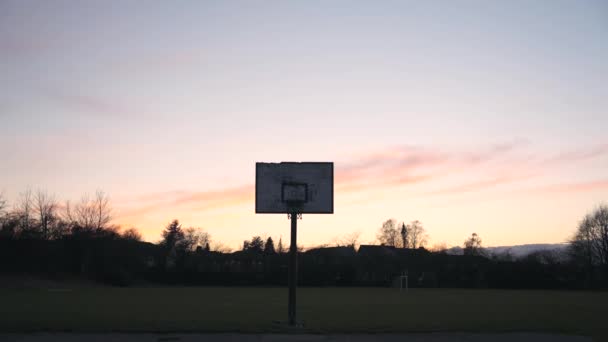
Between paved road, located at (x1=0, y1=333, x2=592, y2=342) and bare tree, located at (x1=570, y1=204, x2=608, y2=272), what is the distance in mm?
66002

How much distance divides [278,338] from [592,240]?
75.3m

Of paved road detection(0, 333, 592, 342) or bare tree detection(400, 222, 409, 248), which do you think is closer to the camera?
paved road detection(0, 333, 592, 342)

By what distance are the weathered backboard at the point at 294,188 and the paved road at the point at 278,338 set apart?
13.0ft

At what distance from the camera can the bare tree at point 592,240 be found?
74.4m

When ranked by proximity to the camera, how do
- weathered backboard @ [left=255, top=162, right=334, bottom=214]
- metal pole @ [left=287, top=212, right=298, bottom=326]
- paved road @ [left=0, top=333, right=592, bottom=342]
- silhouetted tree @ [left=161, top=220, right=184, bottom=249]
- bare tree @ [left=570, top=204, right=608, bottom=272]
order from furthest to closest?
silhouetted tree @ [left=161, top=220, right=184, bottom=249] → bare tree @ [left=570, top=204, right=608, bottom=272] → weathered backboard @ [left=255, top=162, right=334, bottom=214] → metal pole @ [left=287, top=212, right=298, bottom=326] → paved road @ [left=0, top=333, right=592, bottom=342]

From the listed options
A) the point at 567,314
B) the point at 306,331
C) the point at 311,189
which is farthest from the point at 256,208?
the point at 567,314

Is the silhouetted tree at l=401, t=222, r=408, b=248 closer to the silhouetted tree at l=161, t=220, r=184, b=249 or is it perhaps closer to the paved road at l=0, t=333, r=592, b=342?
the silhouetted tree at l=161, t=220, r=184, b=249

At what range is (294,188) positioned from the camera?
55.1 feet

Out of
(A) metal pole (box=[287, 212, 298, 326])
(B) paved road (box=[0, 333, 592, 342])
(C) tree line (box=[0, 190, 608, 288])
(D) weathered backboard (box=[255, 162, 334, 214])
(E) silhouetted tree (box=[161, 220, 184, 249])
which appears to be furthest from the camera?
(E) silhouetted tree (box=[161, 220, 184, 249])

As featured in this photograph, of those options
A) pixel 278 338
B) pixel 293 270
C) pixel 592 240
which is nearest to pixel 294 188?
pixel 293 270

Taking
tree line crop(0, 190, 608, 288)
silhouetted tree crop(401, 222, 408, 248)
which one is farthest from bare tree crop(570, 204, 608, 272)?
silhouetted tree crop(401, 222, 408, 248)

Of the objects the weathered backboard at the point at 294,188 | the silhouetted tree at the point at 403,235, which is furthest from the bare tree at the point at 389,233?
the weathered backboard at the point at 294,188

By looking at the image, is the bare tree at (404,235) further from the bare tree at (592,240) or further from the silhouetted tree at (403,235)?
the bare tree at (592,240)

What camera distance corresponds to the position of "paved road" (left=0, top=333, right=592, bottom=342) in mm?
13438
